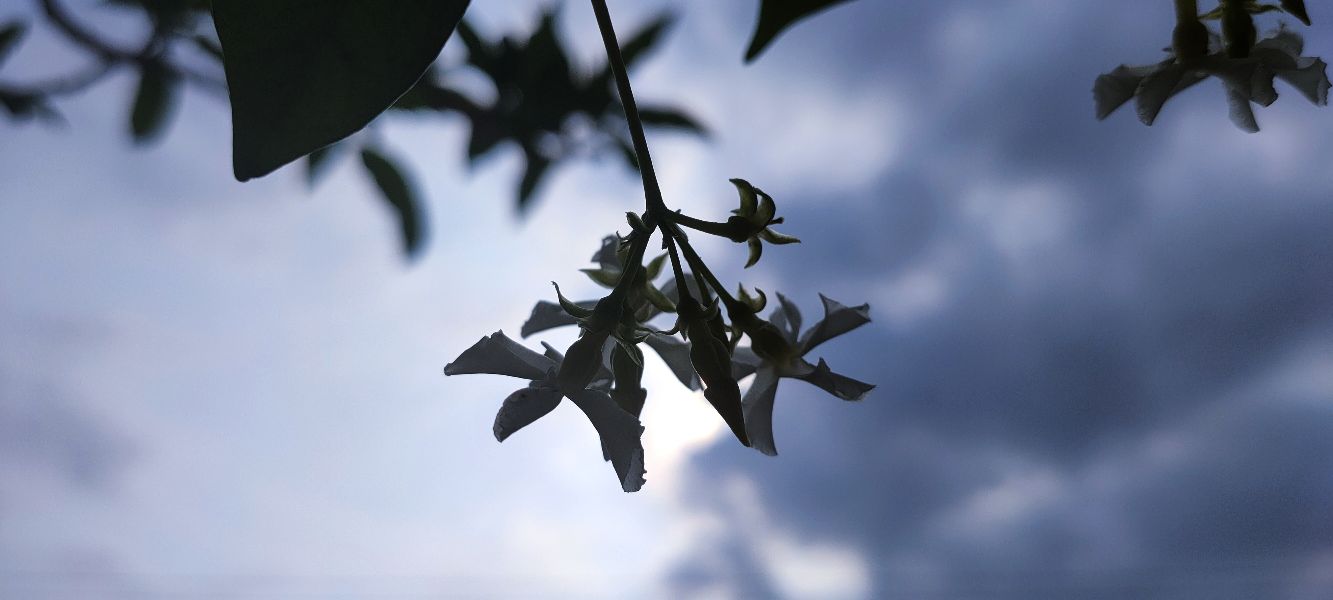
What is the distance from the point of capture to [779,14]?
0.68 feet

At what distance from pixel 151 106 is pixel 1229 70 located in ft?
5.63

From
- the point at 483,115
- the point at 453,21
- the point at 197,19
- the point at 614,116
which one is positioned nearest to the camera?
the point at 453,21

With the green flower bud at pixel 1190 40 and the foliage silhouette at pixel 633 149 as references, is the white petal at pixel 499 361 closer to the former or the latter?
the foliage silhouette at pixel 633 149

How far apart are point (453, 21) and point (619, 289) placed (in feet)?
0.41

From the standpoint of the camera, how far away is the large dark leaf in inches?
10.4

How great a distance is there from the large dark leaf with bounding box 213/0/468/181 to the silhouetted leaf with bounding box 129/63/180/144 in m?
1.53

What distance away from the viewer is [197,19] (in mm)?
1386

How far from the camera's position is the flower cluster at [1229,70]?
15.0 inches

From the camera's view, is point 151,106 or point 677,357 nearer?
point 677,357

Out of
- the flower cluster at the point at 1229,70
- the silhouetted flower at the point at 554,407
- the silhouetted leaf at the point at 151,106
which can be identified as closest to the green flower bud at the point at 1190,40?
the flower cluster at the point at 1229,70

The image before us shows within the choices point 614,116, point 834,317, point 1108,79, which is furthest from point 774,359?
point 614,116

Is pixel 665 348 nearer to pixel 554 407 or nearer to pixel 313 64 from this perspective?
pixel 554 407

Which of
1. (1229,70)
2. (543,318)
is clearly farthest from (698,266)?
(1229,70)

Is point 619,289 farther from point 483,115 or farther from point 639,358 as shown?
point 483,115
